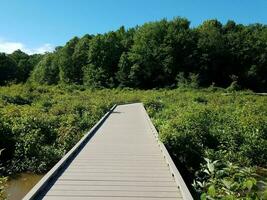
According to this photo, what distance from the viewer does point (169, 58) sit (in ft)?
194

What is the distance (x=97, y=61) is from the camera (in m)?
64.2

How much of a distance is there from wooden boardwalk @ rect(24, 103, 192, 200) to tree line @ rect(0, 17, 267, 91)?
43.6 metres

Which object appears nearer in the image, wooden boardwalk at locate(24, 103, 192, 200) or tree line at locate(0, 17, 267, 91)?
wooden boardwalk at locate(24, 103, 192, 200)

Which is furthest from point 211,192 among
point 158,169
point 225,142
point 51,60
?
point 51,60

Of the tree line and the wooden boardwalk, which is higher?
the tree line

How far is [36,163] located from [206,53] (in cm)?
5117

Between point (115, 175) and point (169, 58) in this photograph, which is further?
point (169, 58)

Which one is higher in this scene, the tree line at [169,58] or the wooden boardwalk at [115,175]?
the tree line at [169,58]

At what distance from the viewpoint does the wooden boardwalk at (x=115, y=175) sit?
6328 mm

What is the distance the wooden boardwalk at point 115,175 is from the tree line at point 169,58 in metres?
43.6

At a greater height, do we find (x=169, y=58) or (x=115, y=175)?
(x=169, y=58)

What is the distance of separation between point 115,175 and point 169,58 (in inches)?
2058

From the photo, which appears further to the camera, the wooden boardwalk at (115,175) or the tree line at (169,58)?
the tree line at (169,58)

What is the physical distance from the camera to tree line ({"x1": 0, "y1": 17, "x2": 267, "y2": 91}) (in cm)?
5891
